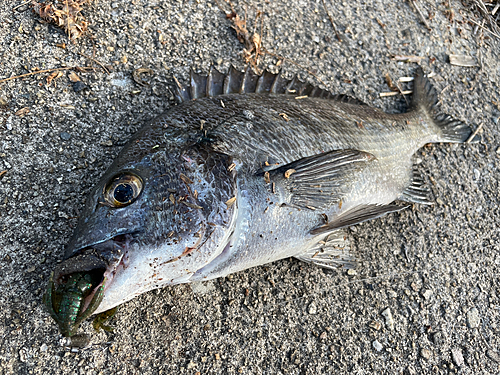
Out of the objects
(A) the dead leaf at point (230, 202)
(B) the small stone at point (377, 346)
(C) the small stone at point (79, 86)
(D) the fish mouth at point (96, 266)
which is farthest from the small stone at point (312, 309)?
(C) the small stone at point (79, 86)

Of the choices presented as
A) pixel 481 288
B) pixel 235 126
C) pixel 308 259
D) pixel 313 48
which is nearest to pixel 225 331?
pixel 308 259

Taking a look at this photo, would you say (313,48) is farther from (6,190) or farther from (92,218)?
(6,190)

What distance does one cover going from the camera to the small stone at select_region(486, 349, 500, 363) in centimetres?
265

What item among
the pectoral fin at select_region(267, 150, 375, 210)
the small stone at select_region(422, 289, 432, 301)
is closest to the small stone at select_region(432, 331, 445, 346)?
the small stone at select_region(422, 289, 432, 301)

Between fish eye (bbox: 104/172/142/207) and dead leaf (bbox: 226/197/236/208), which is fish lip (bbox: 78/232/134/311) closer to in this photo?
fish eye (bbox: 104/172/142/207)

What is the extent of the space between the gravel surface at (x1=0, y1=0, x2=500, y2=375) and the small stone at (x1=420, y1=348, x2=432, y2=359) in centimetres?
1

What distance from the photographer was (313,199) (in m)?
2.13

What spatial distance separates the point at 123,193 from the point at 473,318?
2860mm

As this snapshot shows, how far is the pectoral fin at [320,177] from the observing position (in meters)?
2.04

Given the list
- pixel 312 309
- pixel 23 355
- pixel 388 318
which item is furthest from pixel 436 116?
pixel 23 355

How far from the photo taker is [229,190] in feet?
6.20

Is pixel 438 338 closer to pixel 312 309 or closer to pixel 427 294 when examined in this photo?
pixel 427 294

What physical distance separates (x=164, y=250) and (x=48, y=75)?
6.22 ft

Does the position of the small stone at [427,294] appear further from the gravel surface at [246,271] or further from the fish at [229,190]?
the fish at [229,190]
